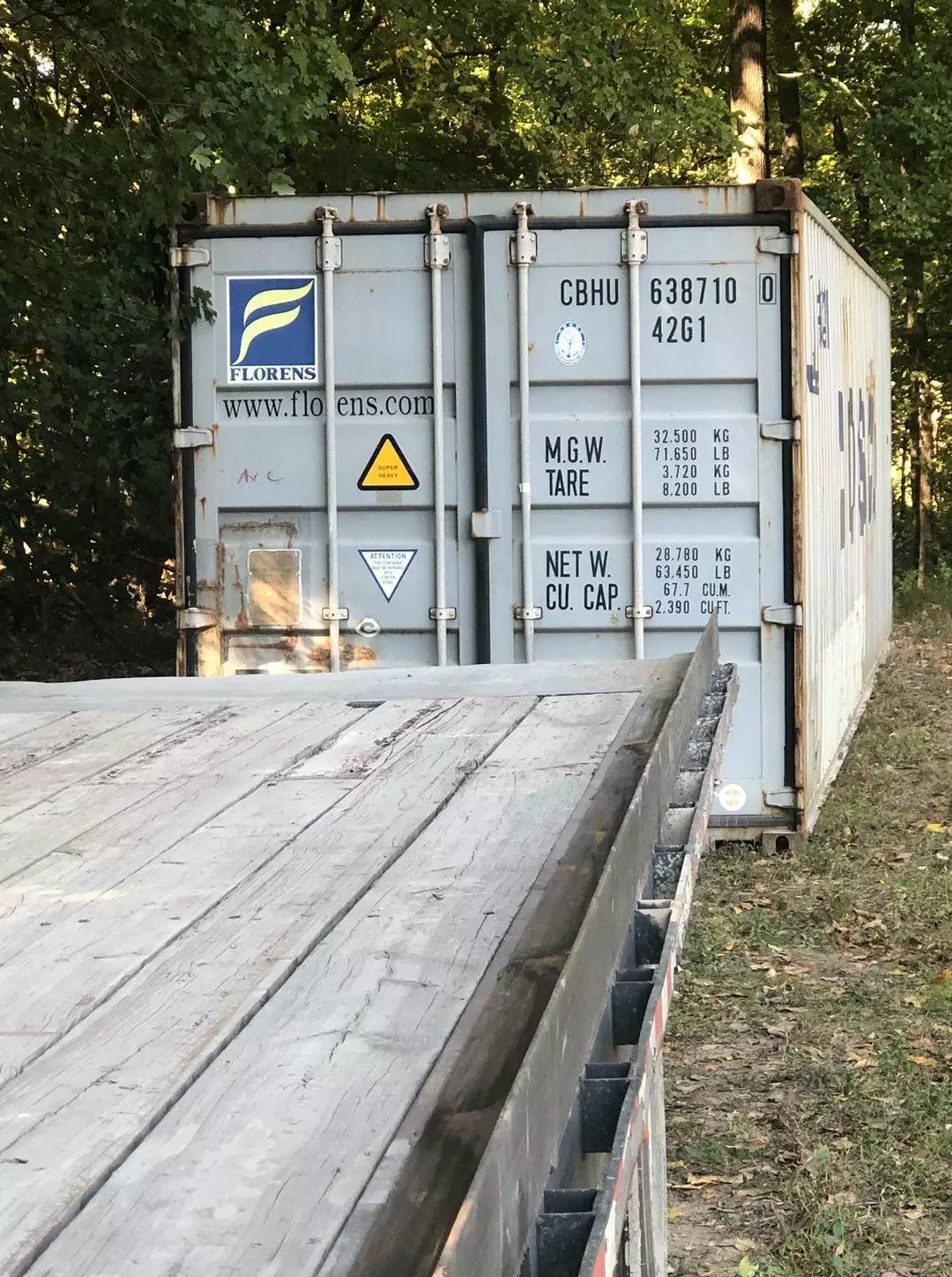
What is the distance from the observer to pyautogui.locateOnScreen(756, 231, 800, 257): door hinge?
7.62 m

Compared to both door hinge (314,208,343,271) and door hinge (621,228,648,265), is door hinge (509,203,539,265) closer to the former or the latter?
door hinge (621,228,648,265)

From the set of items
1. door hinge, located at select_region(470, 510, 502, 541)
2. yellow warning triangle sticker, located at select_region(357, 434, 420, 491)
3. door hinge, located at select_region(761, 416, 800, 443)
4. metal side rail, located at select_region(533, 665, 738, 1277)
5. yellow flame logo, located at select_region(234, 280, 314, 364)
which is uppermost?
yellow flame logo, located at select_region(234, 280, 314, 364)

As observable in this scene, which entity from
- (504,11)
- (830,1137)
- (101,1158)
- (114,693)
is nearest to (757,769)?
(830,1137)

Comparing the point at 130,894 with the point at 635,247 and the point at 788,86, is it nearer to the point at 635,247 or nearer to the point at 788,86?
the point at 635,247

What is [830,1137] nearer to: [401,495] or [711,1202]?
[711,1202]

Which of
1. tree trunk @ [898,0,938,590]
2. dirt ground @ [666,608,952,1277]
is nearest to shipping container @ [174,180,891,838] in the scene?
dirt ground @ [666,608,952,1277]

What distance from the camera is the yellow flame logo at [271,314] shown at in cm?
782

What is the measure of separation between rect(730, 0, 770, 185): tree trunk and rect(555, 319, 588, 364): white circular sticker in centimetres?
1246

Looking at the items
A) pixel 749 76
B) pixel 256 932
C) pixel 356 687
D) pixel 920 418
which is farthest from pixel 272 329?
pixel 920 418

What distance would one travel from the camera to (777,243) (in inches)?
301

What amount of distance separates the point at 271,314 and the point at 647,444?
1.95 metres

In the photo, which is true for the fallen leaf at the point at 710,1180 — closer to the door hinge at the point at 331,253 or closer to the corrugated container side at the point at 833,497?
the corrugated container side at the point at 833,497

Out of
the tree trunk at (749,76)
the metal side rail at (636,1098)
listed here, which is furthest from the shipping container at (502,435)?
the tree trunk at (749,76)

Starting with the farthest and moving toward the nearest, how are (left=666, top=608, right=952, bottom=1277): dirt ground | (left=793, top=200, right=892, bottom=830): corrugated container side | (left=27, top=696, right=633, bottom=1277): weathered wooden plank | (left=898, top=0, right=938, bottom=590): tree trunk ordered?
(left=898, top=0, right=938, bottom=590): tree trunk < (left=793, top=200, right=892, bottom=830): corrugated container side < (left=666, top=608, right=952, bottom=1277): dirt ground < (left=27, top=696, right=633, bottom=1277): weathered wooden plank
